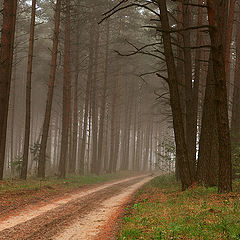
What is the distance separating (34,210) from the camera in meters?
9.42

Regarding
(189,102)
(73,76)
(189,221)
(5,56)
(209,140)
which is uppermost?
(73,76)

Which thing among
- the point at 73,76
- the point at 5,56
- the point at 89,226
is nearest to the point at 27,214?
the point at 89,226

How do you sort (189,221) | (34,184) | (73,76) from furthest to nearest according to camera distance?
(73,76) < (34,184) < (189,221)

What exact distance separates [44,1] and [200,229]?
3688 centimetres

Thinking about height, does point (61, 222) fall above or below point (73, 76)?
below

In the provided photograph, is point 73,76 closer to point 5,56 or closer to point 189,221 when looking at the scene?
point 5,56

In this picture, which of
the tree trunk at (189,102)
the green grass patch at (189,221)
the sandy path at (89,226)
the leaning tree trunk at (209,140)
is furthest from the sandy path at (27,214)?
the tree trunk at (189,102)

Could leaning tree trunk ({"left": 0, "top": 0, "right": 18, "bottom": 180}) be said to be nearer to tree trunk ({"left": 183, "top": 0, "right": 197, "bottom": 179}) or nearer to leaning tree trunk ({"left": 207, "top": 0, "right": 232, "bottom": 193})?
tree trunk ({"left": 183, "top": 0, "right": 197, "bottom": 179})

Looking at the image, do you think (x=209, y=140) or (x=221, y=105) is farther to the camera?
(x=209, y=140)

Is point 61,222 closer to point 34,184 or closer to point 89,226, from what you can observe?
point 89,226

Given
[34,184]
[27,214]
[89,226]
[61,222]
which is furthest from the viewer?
[34,184]

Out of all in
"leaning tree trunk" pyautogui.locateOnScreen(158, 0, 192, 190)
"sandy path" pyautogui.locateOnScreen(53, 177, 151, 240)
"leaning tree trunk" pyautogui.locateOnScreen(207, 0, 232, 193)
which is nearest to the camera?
"sandy path" pyautogui.locateOnScreen(53, 177, 151, 240)

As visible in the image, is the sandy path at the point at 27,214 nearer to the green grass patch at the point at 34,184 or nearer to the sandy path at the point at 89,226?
the sandy path at the point at 89,226

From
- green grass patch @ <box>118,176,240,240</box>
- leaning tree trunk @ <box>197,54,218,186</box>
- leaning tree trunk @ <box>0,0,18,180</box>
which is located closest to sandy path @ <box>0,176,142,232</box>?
green grass patch @ <box>118,176,240,240</box>
